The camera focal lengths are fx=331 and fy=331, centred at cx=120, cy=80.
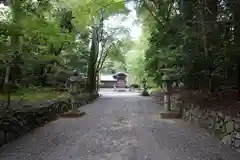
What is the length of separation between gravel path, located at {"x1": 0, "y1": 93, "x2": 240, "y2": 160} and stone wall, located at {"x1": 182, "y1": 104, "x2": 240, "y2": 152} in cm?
19

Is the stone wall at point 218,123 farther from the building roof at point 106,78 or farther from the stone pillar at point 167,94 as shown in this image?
the building roof at point 106,78

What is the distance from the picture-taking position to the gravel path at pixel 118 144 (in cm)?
559

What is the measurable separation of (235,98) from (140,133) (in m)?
2.66

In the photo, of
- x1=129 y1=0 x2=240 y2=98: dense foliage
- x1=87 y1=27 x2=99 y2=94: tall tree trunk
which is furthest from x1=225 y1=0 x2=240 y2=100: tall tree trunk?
x1=87 y1=27 x2=99 y2=94: tall tree trunk

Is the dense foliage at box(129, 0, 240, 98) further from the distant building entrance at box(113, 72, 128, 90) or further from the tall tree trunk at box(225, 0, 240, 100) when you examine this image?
the distant building entrance at box(113, 72, 128, 90)

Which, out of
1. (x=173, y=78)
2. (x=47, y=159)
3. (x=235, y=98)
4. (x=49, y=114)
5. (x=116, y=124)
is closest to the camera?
(x=47, y=159)

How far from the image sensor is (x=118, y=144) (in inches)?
257

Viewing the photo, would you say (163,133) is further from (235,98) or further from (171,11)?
(171,11)

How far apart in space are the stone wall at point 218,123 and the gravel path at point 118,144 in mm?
189

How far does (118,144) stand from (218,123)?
2.30 m

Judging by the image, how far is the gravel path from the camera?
5586 mm

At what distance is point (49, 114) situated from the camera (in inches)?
404

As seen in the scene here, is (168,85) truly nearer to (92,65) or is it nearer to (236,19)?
(236,19)

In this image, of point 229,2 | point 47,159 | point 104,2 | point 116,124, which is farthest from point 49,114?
point 104,2
